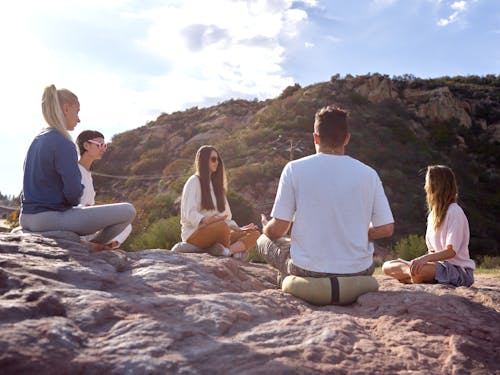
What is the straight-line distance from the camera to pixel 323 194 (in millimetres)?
3357

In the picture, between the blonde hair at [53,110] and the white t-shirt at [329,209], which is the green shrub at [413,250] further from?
the blonde hair at [53,110]

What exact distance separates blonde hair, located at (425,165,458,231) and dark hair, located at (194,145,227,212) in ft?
7.14

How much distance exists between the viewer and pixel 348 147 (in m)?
23.9

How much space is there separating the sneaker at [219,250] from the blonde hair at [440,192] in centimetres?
209

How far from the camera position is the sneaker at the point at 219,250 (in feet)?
16.9

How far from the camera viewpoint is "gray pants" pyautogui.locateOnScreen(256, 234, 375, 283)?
345 centimetres

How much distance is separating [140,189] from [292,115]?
355 inches

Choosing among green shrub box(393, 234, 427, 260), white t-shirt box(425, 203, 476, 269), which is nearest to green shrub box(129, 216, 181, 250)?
green shrub box(393, 234, 427, 260)

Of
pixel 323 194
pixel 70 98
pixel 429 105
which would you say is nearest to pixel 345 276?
pixel 323 194

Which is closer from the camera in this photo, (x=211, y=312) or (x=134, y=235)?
(x=211, y=312)

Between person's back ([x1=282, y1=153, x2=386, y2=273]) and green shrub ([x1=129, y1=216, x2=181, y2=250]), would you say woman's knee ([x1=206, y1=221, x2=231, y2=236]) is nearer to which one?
person's back ([x1=282, y1=153, x2=386, y2=273])

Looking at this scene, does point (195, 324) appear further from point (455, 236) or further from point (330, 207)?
point (455, 236)

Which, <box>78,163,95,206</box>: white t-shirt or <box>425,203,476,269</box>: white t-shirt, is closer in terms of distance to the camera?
<box>425,203,476,269</box>: white t-shirt

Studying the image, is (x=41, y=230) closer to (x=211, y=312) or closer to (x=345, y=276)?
(x=211, y=312)
